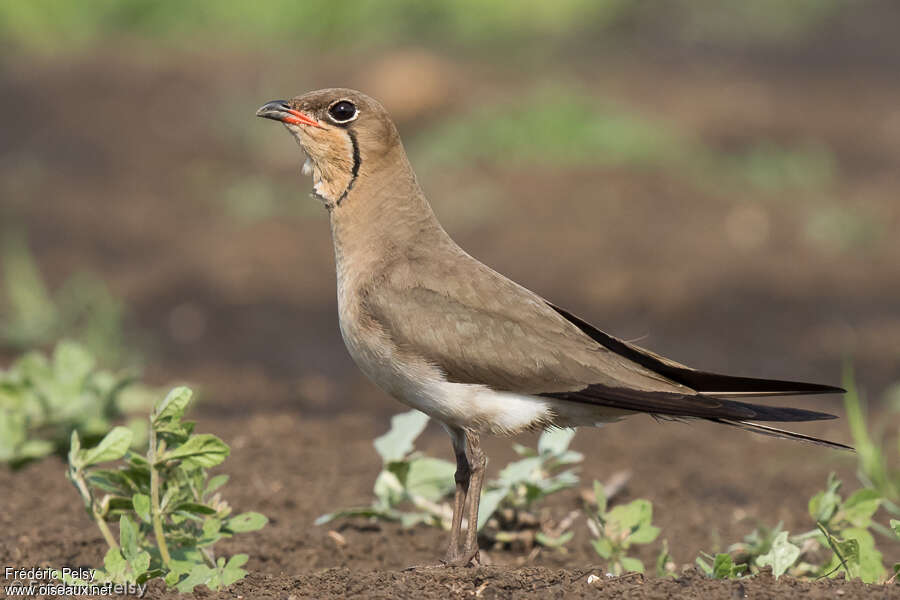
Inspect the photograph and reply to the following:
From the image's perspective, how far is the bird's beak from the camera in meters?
4.50

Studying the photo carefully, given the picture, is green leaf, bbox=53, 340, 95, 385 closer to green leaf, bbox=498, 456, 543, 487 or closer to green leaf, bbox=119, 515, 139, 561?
green leaf, bbox=119, 515, 139, 561

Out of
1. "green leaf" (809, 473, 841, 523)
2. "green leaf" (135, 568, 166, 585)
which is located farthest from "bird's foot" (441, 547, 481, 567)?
"green leaf" (809, 473, 841, 523)

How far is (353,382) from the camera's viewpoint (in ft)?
26.5

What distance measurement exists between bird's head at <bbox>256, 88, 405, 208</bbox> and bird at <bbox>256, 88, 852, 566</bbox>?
137 mm

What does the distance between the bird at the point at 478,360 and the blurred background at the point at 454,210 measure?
767 mm

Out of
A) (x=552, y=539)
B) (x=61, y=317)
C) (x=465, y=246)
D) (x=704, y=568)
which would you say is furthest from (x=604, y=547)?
(x=465, y=246)

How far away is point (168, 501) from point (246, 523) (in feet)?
0.77

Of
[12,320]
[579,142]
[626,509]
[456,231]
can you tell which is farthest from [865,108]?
[626,509]

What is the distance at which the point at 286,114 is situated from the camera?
4512 millimetres

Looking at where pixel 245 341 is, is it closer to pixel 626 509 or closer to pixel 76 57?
pixel 626 509

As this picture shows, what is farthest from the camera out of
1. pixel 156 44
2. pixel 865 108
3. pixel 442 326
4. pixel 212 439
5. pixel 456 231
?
pixel 156 44

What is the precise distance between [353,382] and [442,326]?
3.98 meters

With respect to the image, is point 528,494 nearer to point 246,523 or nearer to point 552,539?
point 552,539

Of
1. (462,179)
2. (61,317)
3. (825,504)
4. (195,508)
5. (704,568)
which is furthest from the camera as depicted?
(462,179)
